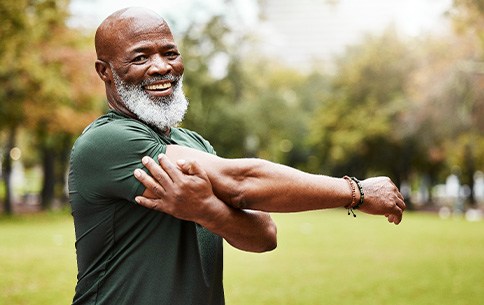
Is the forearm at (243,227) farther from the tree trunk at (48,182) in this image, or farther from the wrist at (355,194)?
the tree trunk at (48,182)

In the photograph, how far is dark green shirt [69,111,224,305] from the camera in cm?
223

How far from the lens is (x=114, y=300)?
7.50ft

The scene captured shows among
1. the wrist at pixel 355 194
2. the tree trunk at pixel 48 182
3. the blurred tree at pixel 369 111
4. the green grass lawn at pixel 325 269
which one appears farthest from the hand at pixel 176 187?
the blurred tree at pixel 369 111

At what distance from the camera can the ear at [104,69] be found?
2484 millimetres

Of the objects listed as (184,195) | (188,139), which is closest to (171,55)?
(188,139)

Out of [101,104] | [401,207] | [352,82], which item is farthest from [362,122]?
[401,207]

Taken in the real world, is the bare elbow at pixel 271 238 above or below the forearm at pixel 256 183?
below

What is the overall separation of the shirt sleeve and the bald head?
31cm

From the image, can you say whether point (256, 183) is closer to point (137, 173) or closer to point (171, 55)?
point (137, 173)

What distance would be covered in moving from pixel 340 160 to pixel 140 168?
152 feet

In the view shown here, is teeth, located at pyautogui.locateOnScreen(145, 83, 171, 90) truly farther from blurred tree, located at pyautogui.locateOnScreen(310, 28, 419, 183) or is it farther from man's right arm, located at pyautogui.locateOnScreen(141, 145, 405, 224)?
blurred tree, located at pyautogui.locateOnScreen(310, 28, 419, 183)

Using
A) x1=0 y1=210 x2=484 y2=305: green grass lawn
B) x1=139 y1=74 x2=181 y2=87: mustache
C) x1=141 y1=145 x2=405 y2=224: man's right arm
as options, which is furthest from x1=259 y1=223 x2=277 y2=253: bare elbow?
x1=0 y1=210 x2=484 y2=305: green grass lawn

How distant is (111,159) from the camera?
222 cm

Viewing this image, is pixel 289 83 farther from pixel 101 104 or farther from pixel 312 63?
pixel 101 104
